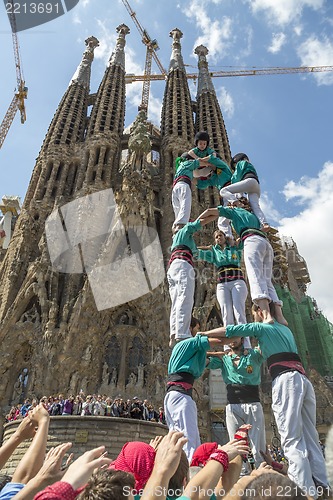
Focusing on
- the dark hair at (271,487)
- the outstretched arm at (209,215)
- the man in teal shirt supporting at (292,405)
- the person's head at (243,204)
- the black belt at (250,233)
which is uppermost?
the person's head at (243,204)

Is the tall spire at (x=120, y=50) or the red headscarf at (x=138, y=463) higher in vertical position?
the tall spire at (x=120, y=50)

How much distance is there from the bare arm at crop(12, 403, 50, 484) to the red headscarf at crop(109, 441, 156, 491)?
520mm

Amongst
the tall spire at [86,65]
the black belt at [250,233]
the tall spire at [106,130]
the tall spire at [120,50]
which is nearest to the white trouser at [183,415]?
the black belt at [250,233]

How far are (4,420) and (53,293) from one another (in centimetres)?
714

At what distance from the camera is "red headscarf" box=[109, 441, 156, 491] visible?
2.45 m

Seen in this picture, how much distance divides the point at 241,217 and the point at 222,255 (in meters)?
1.10

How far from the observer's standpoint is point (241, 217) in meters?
6.22

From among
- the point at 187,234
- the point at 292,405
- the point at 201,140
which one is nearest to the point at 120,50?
the point at 201,140

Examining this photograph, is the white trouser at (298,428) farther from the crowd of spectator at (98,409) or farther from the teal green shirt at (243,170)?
the crowd of spectator at (98,409)

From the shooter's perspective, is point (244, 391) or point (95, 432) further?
point (95, 432)

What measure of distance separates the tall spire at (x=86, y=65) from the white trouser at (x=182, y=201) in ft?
118

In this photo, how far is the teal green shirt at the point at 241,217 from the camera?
20.1 ft

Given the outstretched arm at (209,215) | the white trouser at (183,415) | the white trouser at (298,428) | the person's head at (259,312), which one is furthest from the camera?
the outstretched arm at (209,215)

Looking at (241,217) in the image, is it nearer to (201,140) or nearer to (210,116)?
(201,140)
